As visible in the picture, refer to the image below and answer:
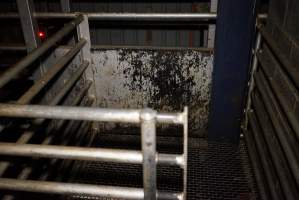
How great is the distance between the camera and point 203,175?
104 inches

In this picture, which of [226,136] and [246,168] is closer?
[246,168]

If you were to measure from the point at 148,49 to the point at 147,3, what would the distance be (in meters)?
3.69

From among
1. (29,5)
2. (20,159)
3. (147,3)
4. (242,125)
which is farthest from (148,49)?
(147,3)

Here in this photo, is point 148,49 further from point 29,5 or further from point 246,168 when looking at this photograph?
point 246,168

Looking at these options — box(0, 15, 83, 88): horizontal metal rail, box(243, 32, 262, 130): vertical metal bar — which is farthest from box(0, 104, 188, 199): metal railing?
box(243, 32, 262, 130): vertical metal bar

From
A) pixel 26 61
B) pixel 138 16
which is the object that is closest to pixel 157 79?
pixel 138 16

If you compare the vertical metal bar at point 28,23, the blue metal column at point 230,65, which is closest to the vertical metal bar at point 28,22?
the vertical metal bar at point 28,23

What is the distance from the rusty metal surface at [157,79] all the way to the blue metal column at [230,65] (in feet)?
0.43

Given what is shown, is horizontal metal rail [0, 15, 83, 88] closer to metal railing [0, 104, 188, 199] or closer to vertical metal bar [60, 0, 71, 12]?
metal railing [0, 104, 188, 199]

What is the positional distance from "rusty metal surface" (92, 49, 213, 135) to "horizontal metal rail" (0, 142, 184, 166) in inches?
65.6

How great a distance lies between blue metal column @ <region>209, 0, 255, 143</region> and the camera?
243 cm

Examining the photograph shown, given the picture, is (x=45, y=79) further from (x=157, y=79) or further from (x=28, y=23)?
(x=157, y=79)

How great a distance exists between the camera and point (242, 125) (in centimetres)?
302

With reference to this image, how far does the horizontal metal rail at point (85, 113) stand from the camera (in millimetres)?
1093
